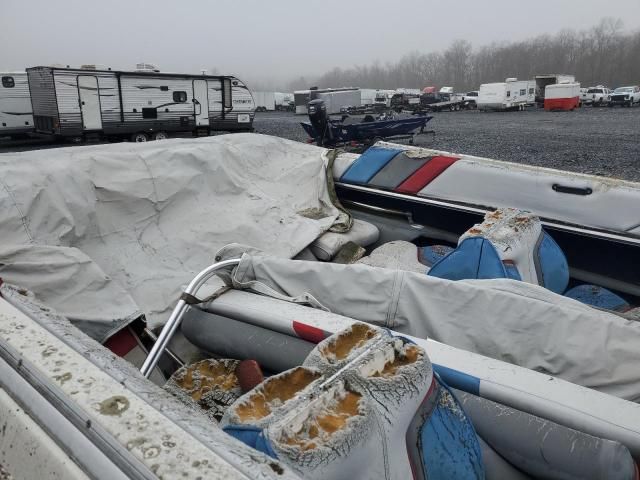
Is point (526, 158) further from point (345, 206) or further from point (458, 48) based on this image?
point (458, 48)

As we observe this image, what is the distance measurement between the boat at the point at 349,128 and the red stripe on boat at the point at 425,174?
9.07 metres

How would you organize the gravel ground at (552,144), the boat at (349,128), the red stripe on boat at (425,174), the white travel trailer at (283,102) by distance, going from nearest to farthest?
the red stripe on boat at (425,174) → the boat at (349,128) → the gravel ground at (552,144) → the white travel trailer at (283,102)

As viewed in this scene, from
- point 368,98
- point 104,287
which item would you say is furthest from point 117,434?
point 368,98

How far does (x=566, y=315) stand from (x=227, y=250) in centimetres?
152

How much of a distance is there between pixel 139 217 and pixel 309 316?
4.70 feet

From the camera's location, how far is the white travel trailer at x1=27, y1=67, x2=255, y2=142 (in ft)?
49.0

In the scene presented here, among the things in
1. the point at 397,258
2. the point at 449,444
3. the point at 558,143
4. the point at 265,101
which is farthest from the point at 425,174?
the point at 265,101

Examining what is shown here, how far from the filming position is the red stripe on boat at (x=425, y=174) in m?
3.63

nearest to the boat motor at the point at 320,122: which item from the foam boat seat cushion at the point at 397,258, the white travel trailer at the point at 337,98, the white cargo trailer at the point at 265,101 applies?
the foam boat seat cushion at the point at 397,258

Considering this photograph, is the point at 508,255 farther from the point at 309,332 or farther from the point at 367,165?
the point at 367,165

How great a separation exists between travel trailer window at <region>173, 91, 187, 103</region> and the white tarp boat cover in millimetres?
14324

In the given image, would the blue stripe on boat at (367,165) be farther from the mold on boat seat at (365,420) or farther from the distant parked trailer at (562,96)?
the distant parked trailer at (562,96)

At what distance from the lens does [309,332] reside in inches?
72.7

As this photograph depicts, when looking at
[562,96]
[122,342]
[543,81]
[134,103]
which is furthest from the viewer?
[543,81]
